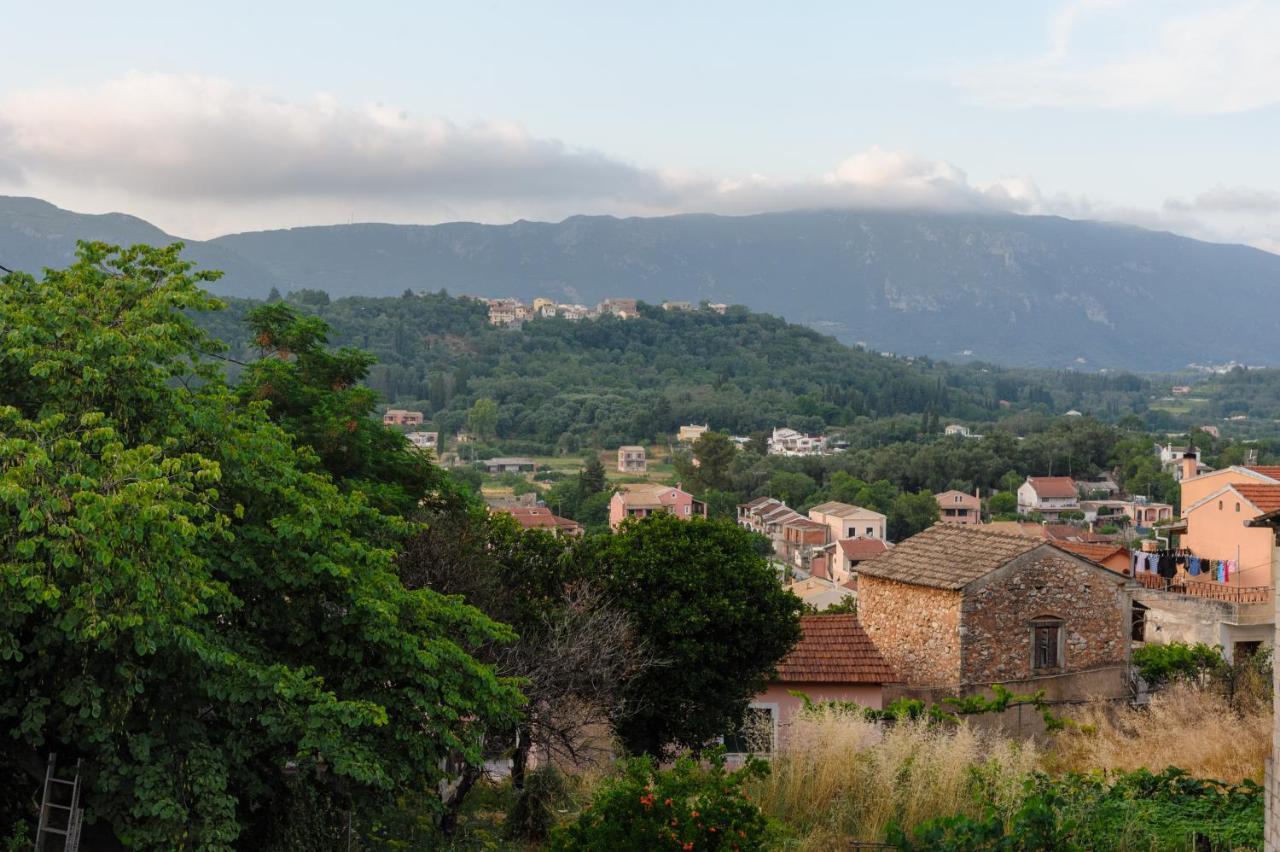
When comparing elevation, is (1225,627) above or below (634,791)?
below

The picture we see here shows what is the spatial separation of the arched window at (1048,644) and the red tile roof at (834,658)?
1877mm

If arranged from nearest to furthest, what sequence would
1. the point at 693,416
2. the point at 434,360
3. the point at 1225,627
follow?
the point at 1225,627 < the point at 693,416 < the point at 434,360

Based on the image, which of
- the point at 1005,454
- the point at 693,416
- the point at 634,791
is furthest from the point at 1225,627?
the point at 693,416

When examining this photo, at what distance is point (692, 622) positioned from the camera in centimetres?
1273

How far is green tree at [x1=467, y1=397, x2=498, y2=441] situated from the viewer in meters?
110

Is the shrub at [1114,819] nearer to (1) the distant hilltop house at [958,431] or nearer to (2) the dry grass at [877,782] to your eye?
(2) the dry grass at [877,782]

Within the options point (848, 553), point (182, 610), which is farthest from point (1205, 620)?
point (848, 553)

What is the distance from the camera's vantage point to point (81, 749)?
6695 millimetres

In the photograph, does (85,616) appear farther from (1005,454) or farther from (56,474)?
(1005,454)

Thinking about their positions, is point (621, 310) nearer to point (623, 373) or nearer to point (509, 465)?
point (623, 373)

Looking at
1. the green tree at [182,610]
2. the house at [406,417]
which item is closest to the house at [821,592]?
the green tree at [182,610]

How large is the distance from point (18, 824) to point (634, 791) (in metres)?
3.50

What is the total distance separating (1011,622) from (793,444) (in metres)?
93.9

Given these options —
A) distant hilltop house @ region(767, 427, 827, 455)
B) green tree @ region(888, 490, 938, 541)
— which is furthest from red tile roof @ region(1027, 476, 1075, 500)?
distant hilltop house @ region(767, 427, 827, 455)
